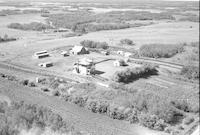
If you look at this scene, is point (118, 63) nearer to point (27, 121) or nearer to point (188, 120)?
point (188, 120)

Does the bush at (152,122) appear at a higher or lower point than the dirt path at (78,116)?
higher

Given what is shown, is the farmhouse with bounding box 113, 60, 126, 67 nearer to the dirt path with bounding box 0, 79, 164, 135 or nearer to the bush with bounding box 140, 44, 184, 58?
the bush with bounding box 140, 44, 184, 58

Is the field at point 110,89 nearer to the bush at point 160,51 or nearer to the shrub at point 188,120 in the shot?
the shrub at point 188,120

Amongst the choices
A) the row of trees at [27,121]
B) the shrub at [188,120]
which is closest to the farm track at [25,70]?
the row of trees at [27,121]

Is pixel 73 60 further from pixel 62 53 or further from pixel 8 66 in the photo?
pixel 8 66

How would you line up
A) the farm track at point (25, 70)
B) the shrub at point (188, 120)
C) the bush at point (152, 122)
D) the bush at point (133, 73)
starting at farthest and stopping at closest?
the farm track at point (25, 70) → the bush at point (133, 73) → the shrub at point (188, 120) → the bush at point (152, 122)

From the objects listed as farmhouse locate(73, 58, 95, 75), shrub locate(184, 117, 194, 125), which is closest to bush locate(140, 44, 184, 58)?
farmhouse locate(73, 58, 95, 75)
